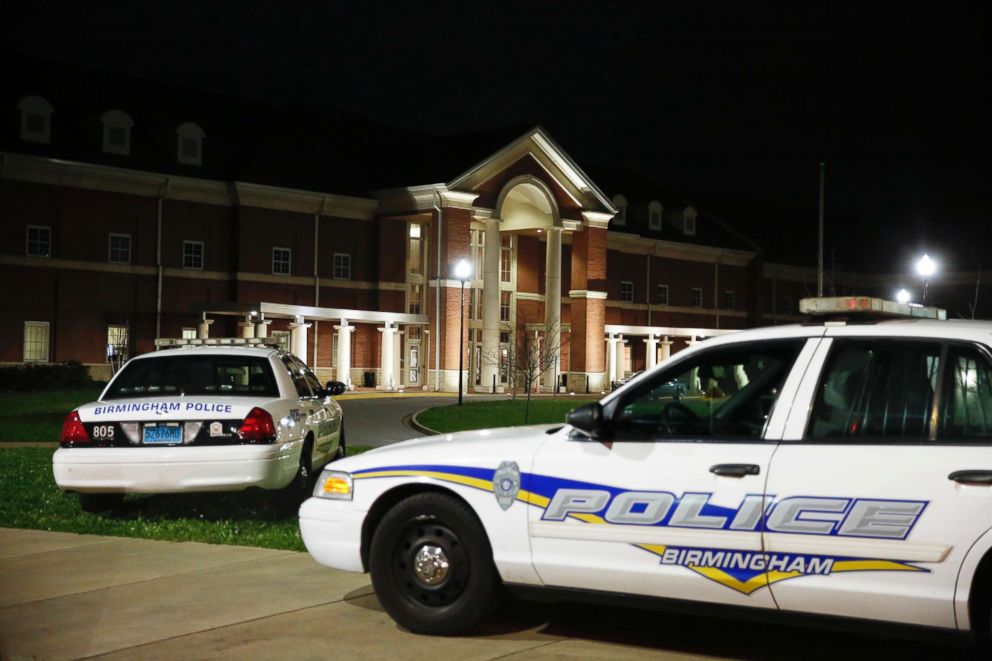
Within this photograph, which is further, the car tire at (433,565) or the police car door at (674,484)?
the car tire at (433,565)

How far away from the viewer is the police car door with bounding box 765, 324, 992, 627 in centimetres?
568

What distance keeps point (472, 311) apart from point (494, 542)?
159 feet

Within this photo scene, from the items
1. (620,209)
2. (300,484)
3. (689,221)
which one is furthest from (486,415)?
(689,221)

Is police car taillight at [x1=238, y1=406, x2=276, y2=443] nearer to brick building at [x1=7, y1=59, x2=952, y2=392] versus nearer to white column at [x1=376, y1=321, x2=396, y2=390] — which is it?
brick building at [x1=7, y1=59, x2=952, y2=392]

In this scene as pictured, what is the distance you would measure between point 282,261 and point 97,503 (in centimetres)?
3964

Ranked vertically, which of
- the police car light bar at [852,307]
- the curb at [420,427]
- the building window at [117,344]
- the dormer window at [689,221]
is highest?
the dormer window at [689,221]

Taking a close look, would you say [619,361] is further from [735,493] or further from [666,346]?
[735,493]

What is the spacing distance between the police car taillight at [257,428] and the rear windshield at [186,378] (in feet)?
2.94

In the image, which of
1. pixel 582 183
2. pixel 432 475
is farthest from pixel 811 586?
pixel 582 183

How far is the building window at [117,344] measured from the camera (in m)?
45.5

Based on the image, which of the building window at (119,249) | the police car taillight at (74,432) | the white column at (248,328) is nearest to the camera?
the police car taillight at (74,432)

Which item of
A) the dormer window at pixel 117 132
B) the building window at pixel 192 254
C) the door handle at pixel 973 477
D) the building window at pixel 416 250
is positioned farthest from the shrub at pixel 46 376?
the door handle at pixel 973 477

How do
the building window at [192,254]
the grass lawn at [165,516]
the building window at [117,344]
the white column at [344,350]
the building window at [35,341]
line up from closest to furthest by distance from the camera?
the grass lawn at [165,516] < the building window at [35,341] < the building window at [117,344] < the white column at [344,350] < the building window at [192,254]

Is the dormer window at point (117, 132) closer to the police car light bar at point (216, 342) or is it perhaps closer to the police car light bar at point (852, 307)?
the police car light bar at point (216, 342)
